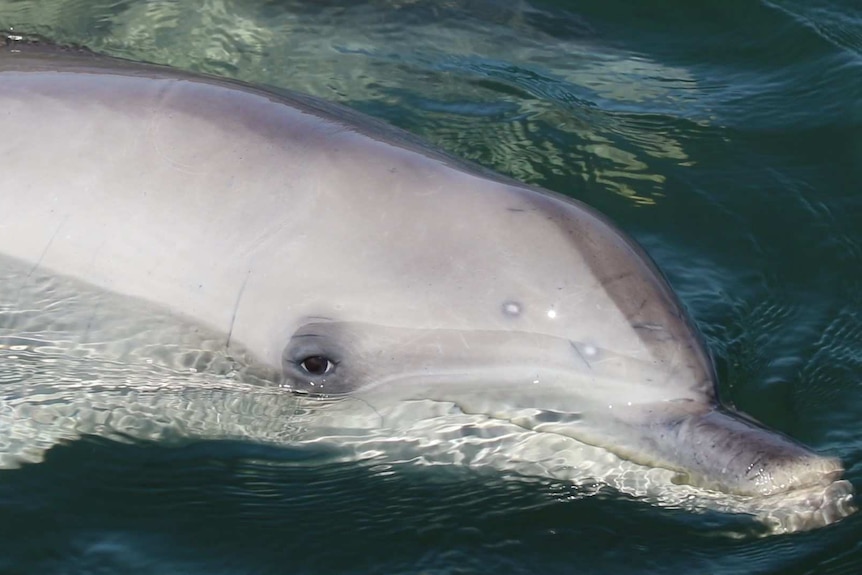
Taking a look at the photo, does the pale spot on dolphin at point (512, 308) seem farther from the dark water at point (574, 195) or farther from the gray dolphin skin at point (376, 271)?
the dark water at point (574, 195)

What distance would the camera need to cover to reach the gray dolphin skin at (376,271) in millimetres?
5656

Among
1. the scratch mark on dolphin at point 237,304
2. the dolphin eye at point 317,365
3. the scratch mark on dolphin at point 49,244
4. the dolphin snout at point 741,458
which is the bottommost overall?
A: the dolphin snout at point 741,458

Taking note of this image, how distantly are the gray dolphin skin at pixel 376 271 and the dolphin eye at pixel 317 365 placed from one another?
2 centimetres

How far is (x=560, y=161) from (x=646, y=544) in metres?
4.17

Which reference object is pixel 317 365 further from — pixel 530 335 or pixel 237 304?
pixel 530 335

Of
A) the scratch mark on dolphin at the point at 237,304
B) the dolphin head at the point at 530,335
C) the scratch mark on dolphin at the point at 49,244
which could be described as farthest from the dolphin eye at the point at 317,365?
the scratch mark on dolphin at the point at 49,244

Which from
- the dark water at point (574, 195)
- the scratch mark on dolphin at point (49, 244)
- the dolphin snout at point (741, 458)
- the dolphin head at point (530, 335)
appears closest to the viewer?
the dolphin snout at point (741, 458)

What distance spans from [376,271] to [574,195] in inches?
140

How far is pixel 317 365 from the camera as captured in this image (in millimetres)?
5926

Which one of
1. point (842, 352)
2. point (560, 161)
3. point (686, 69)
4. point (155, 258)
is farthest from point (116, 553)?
point (686, 69)

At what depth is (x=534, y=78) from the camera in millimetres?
10617

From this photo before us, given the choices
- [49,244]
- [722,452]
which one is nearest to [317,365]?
[49,244]

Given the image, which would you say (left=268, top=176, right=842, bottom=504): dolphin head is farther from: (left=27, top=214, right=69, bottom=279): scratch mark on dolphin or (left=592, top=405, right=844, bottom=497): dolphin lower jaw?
(left=27, top=214, right=69, bottom=279): scratch mark on dolphin

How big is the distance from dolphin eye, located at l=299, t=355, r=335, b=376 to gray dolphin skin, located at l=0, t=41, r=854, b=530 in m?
0.02
